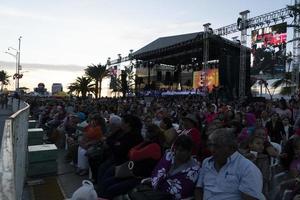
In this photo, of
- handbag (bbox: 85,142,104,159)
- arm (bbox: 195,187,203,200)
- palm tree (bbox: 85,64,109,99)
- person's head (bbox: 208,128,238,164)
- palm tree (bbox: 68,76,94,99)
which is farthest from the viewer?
palm tree (bbox: 85,64,109,99)

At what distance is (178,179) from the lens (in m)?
5.15

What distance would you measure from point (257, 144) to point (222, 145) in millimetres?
2551

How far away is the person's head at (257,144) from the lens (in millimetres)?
6691

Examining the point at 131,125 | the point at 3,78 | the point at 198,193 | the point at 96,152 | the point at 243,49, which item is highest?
the point at 3,78

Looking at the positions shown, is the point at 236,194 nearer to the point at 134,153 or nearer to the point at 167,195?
the point at 167,195

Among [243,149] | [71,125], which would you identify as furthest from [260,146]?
[71,125]

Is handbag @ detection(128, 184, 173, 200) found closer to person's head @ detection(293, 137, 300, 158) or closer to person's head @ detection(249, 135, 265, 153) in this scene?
person's head @ detection(293, 137, 300, 158)

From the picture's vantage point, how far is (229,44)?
136 feet

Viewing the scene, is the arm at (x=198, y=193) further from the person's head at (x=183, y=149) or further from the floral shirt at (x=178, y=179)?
the person's head at (x=183, y=149)

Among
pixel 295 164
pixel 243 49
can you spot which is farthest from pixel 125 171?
pixel 243 49

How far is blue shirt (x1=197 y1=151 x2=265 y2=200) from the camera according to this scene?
4.20 metres

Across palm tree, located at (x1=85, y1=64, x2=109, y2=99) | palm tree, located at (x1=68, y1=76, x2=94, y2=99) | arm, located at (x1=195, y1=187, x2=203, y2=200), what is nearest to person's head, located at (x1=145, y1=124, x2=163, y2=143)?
arm, located at (x1=195, y1=187, x2=203, y2=200)

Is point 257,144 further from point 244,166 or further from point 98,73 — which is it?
point 98,73

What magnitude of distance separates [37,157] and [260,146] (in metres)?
5.25
